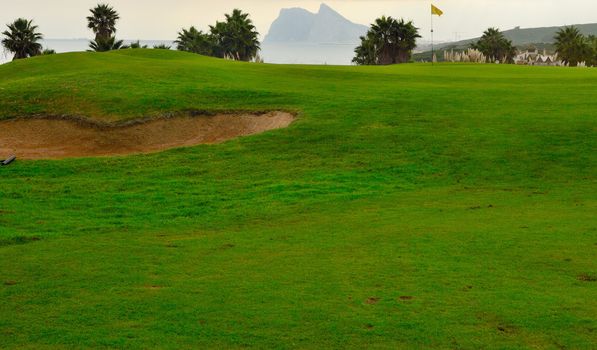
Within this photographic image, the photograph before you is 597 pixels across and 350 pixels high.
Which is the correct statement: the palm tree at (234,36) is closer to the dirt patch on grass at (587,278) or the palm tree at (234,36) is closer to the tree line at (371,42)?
the tree line at (371,42)

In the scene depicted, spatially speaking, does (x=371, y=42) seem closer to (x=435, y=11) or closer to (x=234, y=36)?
(x=234, y=36)

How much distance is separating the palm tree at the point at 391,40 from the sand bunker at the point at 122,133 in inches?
3261

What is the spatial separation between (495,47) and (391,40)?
2863cm

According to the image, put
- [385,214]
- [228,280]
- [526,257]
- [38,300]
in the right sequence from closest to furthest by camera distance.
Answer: [38,300] → [228,280] → [526,257] → [385,214]

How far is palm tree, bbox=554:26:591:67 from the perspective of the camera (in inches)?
4604

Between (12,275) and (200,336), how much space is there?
4.56m

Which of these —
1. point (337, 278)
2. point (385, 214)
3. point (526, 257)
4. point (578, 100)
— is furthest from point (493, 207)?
point (578, 100)

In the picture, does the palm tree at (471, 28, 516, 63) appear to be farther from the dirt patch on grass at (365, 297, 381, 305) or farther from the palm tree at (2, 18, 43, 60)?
the dirt patch on grass at (365, 297, 381, 305)

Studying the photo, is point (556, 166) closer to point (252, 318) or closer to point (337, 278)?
point (337, 278)

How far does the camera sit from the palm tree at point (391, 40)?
108m

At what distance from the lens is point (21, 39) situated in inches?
3187

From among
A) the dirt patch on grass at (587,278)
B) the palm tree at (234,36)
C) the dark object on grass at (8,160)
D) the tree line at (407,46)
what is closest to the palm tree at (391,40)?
the tree line at (407,46)

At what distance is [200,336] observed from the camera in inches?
372

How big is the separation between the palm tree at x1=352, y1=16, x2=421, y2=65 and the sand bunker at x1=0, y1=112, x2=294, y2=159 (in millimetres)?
82819
